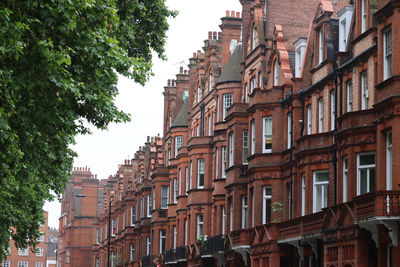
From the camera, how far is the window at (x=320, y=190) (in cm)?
4075

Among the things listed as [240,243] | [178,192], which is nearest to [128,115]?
[240,243]

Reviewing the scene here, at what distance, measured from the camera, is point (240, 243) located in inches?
1908

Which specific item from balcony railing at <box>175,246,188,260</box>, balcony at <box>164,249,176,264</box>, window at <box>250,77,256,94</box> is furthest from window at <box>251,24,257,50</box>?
balcony at <box>164,249,176,264</box>

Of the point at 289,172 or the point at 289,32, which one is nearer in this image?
the point at 289,172

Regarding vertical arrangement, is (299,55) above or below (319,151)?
above

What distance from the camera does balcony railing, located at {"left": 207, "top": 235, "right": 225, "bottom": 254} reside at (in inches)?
2159

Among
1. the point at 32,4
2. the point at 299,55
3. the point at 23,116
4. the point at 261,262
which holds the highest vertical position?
the point at 299,55

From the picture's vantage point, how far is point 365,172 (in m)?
35.3

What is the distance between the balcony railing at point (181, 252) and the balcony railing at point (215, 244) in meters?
7.98

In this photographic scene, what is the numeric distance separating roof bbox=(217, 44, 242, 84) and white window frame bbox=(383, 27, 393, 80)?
25.7m

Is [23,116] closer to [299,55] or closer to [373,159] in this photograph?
[373,159]

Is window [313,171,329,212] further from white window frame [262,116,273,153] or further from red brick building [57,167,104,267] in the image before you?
red brick building [57,167,104,267]

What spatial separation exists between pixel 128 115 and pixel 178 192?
43.5 metres

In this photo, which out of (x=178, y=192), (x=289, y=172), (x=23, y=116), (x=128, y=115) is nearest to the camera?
(x=23, y=116)
